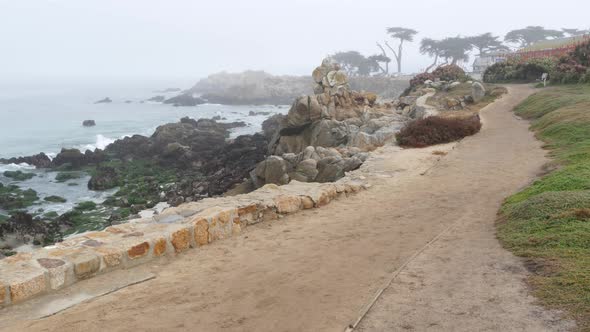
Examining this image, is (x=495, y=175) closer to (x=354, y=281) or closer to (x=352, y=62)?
(x=354, y=281)

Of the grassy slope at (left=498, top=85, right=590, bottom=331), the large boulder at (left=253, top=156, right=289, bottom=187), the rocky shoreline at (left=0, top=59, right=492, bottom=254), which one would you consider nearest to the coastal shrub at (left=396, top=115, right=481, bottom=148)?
the rocky shoreline at (left=0, top=59, right=492, bottom=254)

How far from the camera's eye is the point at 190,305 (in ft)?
17.2

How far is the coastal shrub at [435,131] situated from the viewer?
52.6 ft

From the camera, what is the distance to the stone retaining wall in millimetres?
5520

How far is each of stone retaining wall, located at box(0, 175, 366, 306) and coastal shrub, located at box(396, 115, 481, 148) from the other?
6.81 metres

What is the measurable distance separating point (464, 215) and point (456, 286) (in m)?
3.34

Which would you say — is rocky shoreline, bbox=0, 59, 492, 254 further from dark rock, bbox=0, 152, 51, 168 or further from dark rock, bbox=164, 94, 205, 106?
dark rock, bbox=164, 94, 205, 106

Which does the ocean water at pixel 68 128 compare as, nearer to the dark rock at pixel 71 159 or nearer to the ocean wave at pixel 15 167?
the ocean wave at pixel 15 167

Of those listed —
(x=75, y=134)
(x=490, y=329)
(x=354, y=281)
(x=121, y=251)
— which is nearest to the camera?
(x=490, y=329)

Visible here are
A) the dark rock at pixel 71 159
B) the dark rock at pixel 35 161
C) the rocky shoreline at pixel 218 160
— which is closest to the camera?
the rocky shoreline at pixel 218 160

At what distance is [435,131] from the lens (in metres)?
16.3

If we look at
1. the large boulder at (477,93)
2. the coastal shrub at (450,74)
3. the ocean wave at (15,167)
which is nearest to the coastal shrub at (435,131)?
the large boulder at (477,93)

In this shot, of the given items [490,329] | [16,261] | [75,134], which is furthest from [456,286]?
[75,134]

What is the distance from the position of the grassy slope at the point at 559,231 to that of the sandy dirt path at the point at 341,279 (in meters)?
0.22
